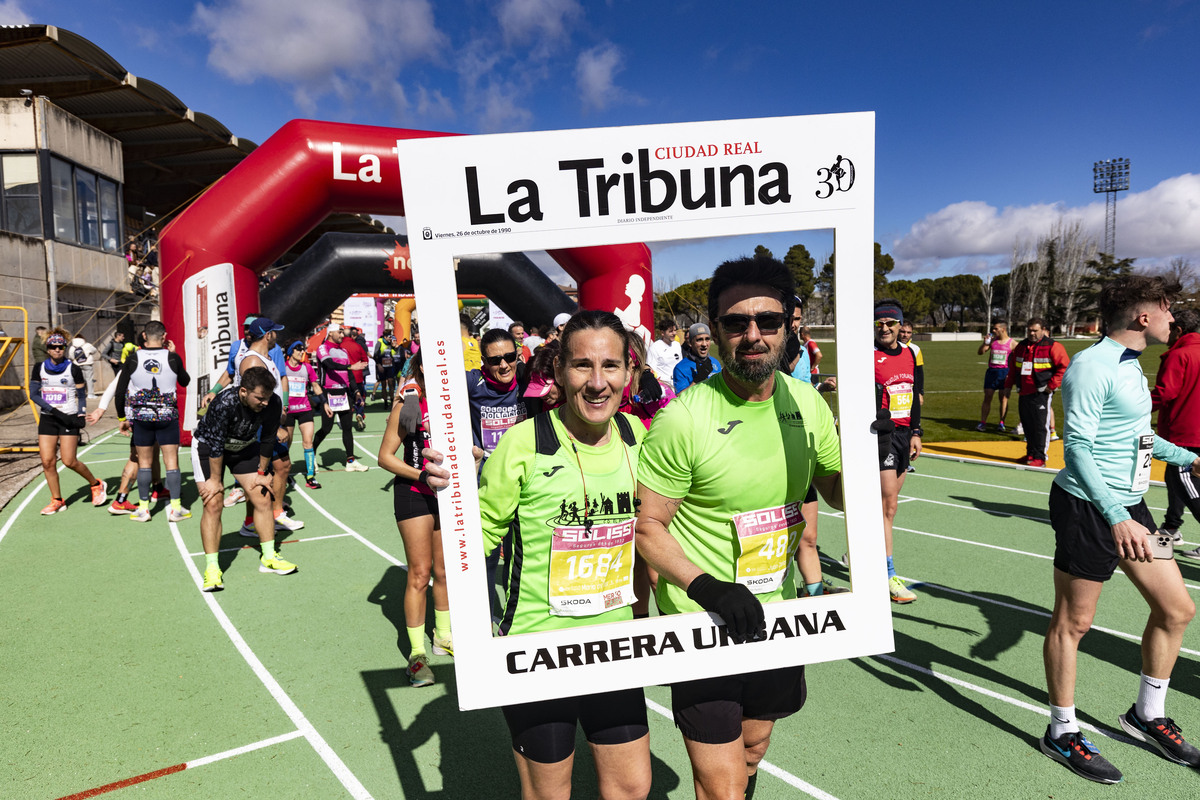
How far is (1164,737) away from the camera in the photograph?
311 cm

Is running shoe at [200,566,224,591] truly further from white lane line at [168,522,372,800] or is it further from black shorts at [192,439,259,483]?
black shorts at [192,439,259,483]

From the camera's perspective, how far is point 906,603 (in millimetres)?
5082

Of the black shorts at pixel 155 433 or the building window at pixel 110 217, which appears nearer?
the black shorts at pixel 155 433

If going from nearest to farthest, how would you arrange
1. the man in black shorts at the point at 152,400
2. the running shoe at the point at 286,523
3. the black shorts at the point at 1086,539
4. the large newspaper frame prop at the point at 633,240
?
the large newspaper frame prop at the point at 633,240 < the black shorts at the point at 1086,539 < the man in black shorts at the point at 152,400 < the running shoe at the point at 286,523

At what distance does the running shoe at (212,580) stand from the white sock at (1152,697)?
6416mm

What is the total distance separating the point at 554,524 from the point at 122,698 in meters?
3.51

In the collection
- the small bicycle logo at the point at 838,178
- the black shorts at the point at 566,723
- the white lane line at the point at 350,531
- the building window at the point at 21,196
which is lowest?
the white lane line at the point at 350,531

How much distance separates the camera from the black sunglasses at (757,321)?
1.90 m

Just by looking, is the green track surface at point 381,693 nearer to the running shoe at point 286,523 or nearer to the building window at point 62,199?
the running shoe at point 286,523

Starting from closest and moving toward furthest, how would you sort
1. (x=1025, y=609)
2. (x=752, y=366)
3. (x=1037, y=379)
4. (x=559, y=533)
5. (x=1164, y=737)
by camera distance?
(x=752, y=366) < (x=559, y=533) < (x=1164, y=737) < (x=1025, y=609) < (x=1037, y=379)

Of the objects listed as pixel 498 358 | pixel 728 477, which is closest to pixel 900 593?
pixel 498 358

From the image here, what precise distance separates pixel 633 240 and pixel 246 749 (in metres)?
3.40

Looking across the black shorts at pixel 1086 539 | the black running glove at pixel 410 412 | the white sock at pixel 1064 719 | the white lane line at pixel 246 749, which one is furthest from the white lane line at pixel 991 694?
the white lane line at pixel 246 749

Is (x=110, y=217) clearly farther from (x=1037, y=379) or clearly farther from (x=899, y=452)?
(x=1037, y=379)
